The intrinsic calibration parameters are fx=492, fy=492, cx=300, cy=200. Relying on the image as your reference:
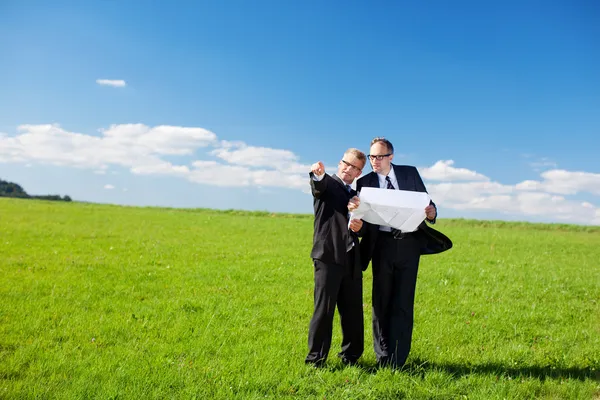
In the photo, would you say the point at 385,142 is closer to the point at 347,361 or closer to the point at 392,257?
the point at 392,257

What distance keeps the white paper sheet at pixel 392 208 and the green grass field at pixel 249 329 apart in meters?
2.10

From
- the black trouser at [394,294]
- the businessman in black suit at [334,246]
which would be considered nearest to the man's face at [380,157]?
the businessman in black suit at [334,246]

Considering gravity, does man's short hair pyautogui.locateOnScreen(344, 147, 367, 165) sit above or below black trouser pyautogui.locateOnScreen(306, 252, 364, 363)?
above

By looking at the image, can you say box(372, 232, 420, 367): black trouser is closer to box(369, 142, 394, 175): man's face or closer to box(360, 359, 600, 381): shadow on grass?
box(360, 359, 600, 381): shadow on grass

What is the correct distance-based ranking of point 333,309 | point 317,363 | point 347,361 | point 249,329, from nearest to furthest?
point 333,309, point 317,363, point 347,361, point 249,329

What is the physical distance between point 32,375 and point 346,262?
4.57m

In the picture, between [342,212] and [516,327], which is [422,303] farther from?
[342,212]

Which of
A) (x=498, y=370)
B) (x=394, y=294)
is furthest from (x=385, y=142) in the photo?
(x=498, y=370)

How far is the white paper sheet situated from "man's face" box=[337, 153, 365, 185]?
24 centimetres

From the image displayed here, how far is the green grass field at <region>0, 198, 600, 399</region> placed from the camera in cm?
655

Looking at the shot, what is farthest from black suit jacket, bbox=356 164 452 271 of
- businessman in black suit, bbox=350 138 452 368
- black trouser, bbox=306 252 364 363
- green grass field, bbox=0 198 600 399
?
green grass field, bbox=0 198 600 399

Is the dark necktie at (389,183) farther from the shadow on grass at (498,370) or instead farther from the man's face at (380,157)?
the shadow on grass at (498,370)

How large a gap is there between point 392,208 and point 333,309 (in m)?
1.60

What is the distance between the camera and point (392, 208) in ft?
20.6
